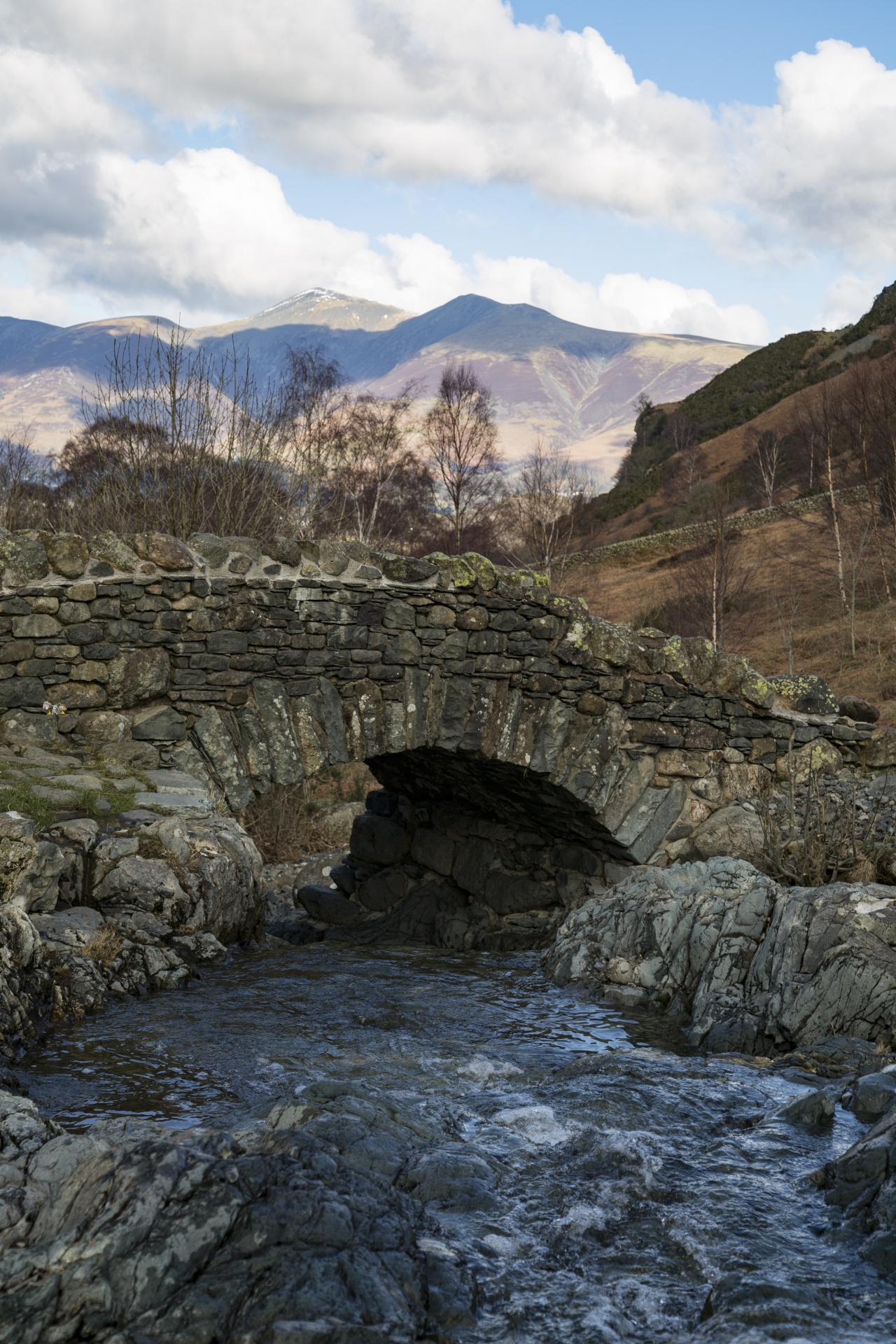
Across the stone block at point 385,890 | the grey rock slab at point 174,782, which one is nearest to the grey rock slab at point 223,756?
the grey rock slab at point 174,782

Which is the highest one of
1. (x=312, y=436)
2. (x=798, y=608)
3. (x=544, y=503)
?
(x=312, y=436)

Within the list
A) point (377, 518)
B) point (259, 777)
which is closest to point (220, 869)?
point (259, 777)

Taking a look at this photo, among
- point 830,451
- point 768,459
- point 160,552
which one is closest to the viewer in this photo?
point 160,552

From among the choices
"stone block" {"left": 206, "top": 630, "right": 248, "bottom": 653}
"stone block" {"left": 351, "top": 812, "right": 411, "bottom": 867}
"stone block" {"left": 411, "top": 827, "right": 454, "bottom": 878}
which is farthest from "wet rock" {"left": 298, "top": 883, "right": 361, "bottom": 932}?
"stone block" {"left": 206, "top": 630, "right": 248, "bottom": 653}

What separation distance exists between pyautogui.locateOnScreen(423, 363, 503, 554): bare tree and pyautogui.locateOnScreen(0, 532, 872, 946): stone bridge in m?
20.1

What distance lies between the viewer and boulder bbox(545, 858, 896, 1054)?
5438 millimetres

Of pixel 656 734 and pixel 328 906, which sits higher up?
pixel 656 734

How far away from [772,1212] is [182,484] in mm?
12698

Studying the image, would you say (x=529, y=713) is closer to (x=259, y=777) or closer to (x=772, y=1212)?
(x=259, y=777)

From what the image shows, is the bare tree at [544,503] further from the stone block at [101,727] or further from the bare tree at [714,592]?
the stone block at [101,727]

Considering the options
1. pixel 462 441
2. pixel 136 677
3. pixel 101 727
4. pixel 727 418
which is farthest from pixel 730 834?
pixel 727 418

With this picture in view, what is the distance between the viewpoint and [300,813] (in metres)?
18.1

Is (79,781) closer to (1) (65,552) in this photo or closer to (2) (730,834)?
(1) (65,552)

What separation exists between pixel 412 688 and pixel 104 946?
3.70 meters
